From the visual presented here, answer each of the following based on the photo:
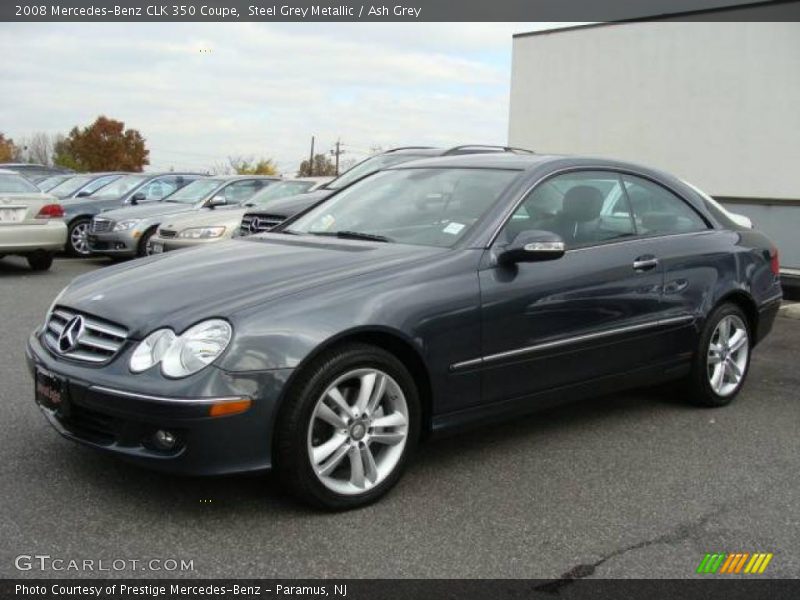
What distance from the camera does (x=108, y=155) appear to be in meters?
61.8

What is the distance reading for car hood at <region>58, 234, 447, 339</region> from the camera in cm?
350

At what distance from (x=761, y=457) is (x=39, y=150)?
77.2m

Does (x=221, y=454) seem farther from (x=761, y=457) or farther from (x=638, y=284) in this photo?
(x=761, y=457)

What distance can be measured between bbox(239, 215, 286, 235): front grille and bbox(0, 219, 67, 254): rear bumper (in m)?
2.97

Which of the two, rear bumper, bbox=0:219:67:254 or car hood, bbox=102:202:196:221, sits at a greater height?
car hood, bbox=102:202:196:221

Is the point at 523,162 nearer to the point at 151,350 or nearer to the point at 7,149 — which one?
the point at 151,350

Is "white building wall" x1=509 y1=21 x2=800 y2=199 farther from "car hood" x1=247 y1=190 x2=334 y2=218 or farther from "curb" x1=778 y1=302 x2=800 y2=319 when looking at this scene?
"car hood" x1=247 y1=190 x2=334 y2=218

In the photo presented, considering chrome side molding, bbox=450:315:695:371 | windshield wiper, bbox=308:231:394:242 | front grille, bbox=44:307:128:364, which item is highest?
windshield wiper, bbox=308:231:394:242

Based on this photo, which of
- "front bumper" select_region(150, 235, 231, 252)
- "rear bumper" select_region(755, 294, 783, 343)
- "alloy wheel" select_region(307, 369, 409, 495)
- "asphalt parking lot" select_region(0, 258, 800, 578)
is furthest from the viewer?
"front bumper" select_region(150, 235, 231, 252)

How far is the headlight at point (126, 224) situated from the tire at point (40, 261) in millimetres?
970

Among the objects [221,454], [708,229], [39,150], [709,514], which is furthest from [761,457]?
[39,150]

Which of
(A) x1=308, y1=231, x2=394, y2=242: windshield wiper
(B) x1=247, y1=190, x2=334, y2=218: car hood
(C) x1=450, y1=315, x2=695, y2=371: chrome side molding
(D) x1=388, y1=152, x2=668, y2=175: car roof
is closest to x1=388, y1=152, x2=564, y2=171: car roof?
(D) x1=388, y1=152, x2=668, y2=175: car roof

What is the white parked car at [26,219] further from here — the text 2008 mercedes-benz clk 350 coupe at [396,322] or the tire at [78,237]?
the text 2008 mercedes-benz clk 350 coupe at [396,322]
